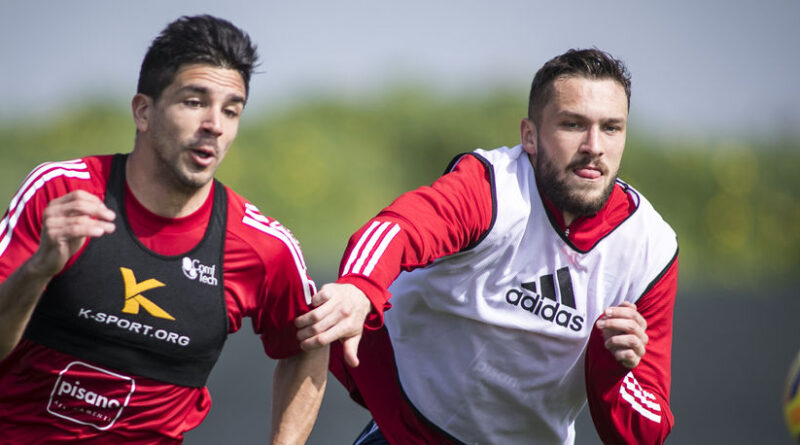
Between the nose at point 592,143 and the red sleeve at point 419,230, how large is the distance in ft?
1.19

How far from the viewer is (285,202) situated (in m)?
16.6

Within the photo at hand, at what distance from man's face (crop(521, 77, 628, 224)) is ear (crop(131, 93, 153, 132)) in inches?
56.9

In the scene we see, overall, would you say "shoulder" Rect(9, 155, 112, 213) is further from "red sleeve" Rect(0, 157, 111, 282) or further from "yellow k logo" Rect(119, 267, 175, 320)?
"yellow k logo" Rect(119, 267, 175, 320)

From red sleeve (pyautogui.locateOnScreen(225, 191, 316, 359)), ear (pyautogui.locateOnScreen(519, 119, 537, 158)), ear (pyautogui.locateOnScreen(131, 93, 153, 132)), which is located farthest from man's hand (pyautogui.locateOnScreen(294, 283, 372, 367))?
ear (pyautogui.locateOnScreen(519, 119, 537, 158))

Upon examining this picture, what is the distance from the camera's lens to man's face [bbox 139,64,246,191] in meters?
3.14

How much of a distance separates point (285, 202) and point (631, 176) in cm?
580

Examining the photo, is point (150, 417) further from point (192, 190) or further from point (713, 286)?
point (713, 286)

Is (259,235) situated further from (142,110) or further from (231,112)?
(142,110)

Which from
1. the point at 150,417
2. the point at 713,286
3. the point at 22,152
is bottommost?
the point at 713,286

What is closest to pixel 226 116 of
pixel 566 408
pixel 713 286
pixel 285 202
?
pixel 566 408

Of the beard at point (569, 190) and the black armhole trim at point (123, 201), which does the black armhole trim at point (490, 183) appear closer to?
the beard at point (569, 190)

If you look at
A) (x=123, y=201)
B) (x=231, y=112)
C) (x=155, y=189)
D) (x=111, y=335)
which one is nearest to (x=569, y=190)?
(x=231, y=112)

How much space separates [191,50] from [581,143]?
144 cm

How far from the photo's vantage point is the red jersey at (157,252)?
3.01m
